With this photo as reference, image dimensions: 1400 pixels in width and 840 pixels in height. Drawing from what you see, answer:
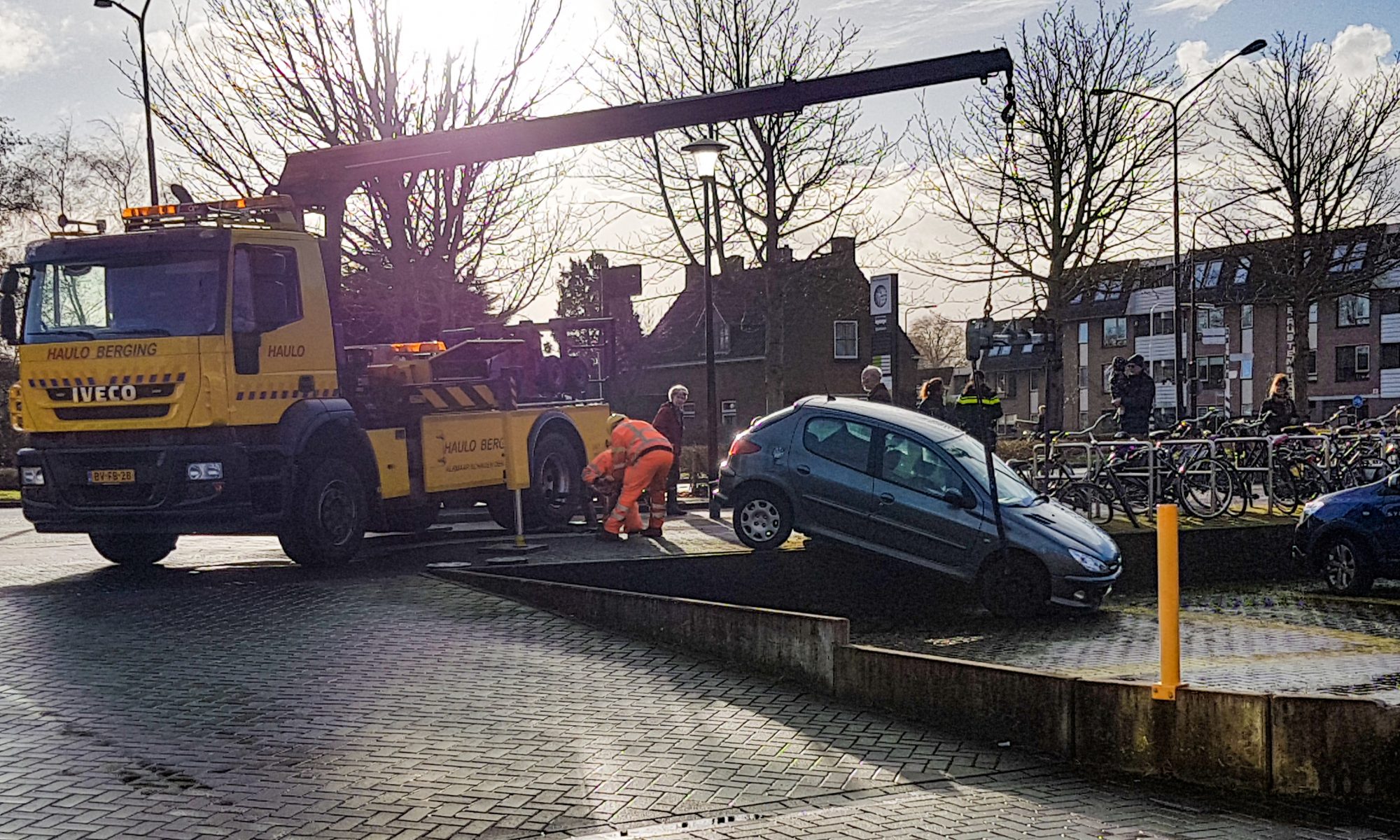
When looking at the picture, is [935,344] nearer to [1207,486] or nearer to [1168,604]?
[1207,486]

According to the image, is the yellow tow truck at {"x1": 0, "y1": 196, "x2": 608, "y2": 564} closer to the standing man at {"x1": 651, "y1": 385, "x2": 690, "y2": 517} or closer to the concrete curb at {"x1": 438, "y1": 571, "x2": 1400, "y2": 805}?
the standing man at {"x1": 651, "y1": 385, "x2": 690, "y2": 517}

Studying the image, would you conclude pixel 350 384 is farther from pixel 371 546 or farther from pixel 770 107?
pixel 770 107

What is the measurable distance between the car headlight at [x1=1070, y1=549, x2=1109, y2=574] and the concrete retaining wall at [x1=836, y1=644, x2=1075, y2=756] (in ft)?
15.3

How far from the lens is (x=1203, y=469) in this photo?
16.5m

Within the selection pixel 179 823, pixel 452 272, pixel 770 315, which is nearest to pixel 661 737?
pixel 179 823

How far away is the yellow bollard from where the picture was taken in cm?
603

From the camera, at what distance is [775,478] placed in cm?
1248

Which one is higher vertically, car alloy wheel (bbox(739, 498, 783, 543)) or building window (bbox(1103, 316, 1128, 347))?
building window (bbox(1103, 316, 1128, 347))

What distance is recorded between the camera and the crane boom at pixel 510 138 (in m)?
14.9

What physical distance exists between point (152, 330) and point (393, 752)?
6916 millimetres

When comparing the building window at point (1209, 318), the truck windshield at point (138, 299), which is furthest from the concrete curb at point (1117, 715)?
the building window at point (1209, 318)

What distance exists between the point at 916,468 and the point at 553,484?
5789mm

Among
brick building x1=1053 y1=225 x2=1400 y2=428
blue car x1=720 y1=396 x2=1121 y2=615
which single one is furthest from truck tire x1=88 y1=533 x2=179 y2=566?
brick building x1=1053 y1=225 x2=1400 y2=428

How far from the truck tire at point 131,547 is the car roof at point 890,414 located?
20.4ft
